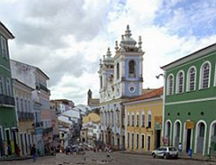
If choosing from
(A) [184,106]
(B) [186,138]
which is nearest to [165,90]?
(A) [184,106]

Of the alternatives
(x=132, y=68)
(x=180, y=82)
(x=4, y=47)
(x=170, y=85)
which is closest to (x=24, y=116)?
(x=4, y=47)

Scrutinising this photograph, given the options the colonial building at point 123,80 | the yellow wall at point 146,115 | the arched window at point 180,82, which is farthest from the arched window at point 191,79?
the colonial building at point 123,80

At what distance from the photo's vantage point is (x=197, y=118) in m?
21.2

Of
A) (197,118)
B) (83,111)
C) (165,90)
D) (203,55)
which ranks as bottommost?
(83,111)

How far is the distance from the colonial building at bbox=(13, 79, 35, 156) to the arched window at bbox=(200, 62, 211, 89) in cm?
1570

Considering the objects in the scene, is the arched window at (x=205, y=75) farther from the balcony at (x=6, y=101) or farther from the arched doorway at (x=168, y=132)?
the balcony at (x=6, y=101)

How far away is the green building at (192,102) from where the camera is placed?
63.9 feet

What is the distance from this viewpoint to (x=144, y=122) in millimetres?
33625

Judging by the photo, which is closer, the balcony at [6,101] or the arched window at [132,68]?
the balcony at [6,101]

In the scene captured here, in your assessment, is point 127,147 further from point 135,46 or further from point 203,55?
point 203,55

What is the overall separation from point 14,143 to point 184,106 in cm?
1439

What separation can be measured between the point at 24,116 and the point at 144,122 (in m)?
14.5

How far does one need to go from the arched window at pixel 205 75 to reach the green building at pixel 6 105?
14.8m

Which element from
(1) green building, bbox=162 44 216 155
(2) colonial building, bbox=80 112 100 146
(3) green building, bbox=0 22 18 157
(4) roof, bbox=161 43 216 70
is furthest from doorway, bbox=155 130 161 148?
(2) colonial building, bbox=80 112 100 146
